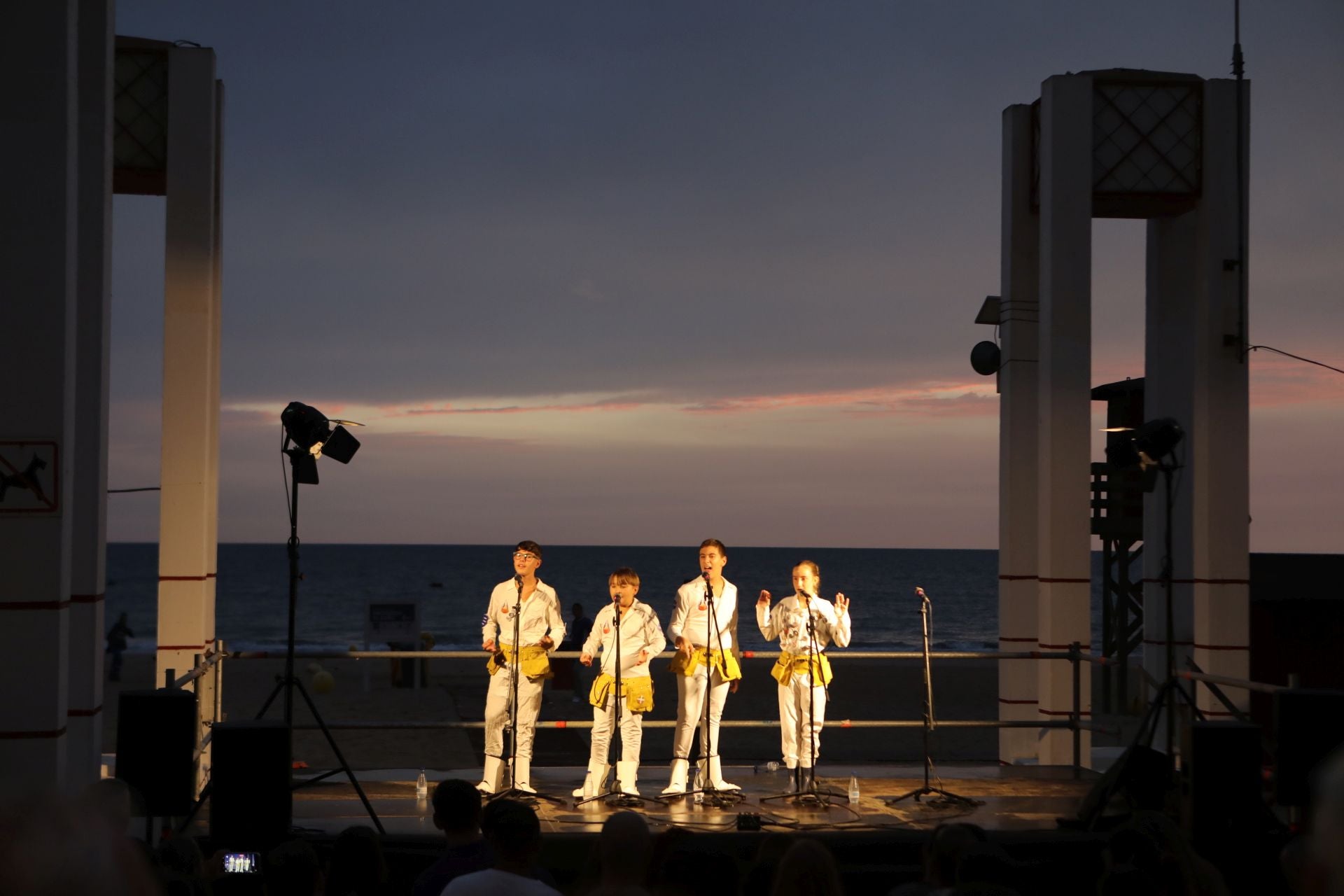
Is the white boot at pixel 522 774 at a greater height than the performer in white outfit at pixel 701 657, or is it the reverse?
the performer in white outfit at pixel 701 657

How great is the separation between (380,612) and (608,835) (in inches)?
836

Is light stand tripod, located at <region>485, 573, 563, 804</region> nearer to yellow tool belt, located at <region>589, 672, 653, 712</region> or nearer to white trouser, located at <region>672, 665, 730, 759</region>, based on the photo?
yellow tool belt, located at <region>589, 672, 653, 712</region>

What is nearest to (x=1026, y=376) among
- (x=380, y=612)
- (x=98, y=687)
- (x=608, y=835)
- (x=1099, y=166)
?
(x=1099, y=166)

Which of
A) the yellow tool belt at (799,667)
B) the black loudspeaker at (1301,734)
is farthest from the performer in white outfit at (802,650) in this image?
the black loudspeaker at (1301,734)

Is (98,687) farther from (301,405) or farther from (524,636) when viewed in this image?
(524,636)

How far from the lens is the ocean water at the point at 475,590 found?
59.0 meters

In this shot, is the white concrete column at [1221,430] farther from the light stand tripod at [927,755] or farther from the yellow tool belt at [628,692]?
the yellow tool belt at [628,692]

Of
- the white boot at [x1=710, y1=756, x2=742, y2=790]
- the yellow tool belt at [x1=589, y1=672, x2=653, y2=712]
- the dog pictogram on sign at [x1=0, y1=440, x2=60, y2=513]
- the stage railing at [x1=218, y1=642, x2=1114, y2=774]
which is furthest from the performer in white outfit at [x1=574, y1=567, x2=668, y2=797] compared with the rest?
the dog pictogram on sign at [x1=0, y1=440, x2=60, y2=513]

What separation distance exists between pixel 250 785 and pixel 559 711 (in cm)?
1609

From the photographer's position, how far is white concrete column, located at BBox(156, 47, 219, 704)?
1145cm

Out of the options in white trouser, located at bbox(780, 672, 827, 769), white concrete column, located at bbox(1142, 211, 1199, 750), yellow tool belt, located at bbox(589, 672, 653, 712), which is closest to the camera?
yellow tool belt, located at bbox(589, 672, 653, 712)

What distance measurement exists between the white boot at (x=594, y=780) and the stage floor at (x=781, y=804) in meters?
0.11

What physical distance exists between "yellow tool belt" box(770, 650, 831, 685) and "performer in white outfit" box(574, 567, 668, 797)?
929 mm

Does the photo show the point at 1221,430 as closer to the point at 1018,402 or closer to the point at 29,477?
the point at 1018,402
